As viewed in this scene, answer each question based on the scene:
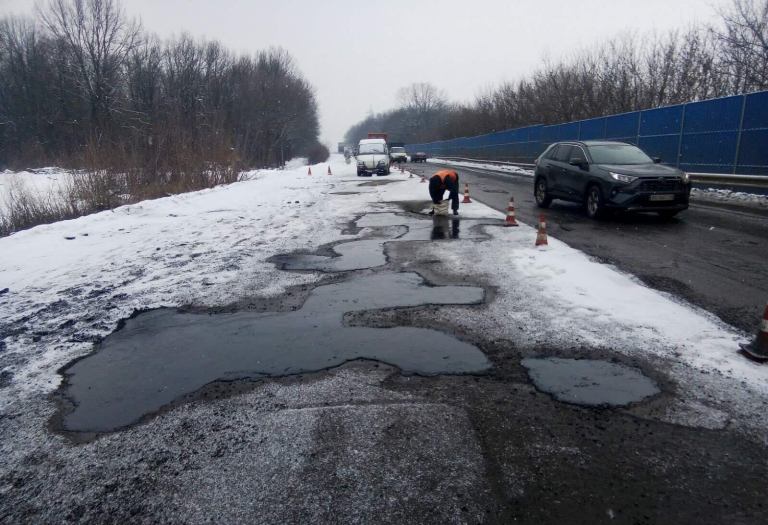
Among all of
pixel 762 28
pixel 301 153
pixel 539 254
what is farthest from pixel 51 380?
pixel 301 153

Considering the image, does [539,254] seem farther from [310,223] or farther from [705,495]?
[310,223]

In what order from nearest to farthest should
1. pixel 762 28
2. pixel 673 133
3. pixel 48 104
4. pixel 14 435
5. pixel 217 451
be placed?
pixel 217 451 → pixel 14 435 → pixel 673 133 → pixel 762 28 → pixel 48 104

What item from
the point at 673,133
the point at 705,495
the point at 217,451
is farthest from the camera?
the point at 673,133

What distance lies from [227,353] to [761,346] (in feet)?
14.5

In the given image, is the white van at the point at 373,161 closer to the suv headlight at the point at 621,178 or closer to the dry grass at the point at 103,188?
the dry grass at the point at 103,188

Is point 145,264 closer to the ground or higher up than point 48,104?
closer to the ground

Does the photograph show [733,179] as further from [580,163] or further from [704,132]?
[580,163]

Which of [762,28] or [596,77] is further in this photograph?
[596,77]

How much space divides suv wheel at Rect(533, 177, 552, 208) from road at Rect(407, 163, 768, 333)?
0.33 metres

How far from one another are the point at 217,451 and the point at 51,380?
2.02 metres

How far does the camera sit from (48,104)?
46844 mm

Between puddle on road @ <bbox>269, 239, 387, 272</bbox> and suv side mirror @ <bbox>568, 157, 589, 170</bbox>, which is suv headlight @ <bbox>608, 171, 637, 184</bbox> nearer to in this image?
suv side mirror @ <bbox>568, 157, 589, 170</bbox>

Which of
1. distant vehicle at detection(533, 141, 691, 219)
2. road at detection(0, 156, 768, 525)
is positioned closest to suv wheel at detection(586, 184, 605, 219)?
distant vehicle at detection(533, 141, 691, 219)

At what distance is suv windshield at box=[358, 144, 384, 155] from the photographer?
30.0 m
